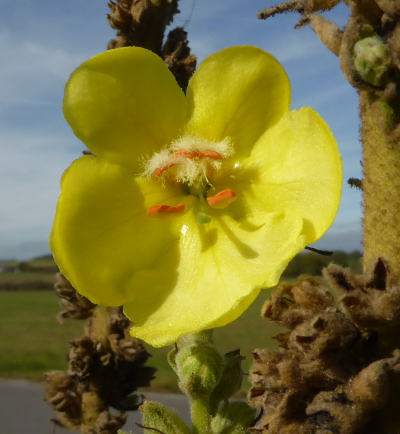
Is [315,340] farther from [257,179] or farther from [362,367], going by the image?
[257,179]

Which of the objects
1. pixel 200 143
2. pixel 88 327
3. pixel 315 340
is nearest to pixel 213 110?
pixel 200 143

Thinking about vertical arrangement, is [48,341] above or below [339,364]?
above

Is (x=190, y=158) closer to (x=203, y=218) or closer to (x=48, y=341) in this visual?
(x=203, y=218)

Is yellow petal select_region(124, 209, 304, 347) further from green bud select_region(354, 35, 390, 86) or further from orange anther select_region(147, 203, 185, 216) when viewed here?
green bud select_region(354, 35, 390, 86)

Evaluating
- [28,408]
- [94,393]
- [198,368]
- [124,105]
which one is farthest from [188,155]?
[28,408]

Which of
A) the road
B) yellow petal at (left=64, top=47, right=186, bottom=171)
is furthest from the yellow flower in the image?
the road

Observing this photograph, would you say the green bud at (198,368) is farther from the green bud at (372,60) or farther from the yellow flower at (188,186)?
the green bud at (372,60)

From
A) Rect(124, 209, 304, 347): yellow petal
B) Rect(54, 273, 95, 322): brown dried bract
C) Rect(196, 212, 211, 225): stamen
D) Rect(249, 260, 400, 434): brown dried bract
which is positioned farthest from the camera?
Rect(54, 273, 95, 322): brown dried bract
